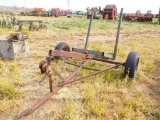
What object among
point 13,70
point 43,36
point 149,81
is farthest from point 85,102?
point 43,36

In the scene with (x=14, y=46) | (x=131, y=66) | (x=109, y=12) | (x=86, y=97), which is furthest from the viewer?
(x=109, y=12)

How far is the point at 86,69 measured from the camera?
4969mm

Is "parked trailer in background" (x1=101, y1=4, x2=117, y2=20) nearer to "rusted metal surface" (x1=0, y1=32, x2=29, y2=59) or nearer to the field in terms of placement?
"rusted metal surface" (x1=0, y1=32, x2=29, y2=59)

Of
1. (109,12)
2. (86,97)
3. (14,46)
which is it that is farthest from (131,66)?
(109,12)

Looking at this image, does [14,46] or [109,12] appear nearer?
[14,46]

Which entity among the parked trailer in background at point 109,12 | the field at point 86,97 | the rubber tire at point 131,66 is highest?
the parked trailer in background at point 109,12

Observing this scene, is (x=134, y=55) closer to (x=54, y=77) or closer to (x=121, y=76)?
(x=121, y=76)

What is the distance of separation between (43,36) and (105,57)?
A: 21.9ft

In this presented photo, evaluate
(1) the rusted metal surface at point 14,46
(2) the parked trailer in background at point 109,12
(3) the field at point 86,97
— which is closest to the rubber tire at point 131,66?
(3) the field at point 86,97

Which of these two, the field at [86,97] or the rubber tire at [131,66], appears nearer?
the field at [86,97]

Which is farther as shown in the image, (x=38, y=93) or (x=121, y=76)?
(x=121, y=76)

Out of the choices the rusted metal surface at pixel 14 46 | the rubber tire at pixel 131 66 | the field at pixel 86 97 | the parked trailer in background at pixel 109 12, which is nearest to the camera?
the field at pixel 86 97

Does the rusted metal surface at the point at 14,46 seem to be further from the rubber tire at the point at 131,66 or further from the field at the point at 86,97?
the rubber tire at the point at 131,66

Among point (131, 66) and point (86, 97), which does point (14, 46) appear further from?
point (131, 66)
